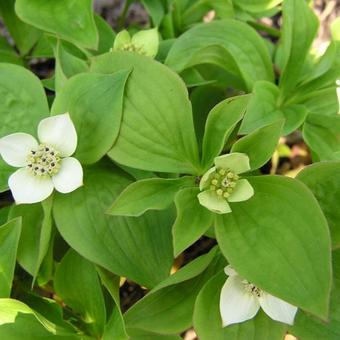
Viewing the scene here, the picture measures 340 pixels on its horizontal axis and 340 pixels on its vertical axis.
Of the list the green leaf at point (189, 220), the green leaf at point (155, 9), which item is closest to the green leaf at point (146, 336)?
the green leaf at point (189, 220)

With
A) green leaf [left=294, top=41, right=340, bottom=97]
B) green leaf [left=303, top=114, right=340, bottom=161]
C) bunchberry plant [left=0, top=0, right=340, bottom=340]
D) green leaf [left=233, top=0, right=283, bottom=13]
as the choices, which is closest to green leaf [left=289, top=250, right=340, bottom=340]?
bunchberry plant [left=0, top=0, right=340, bottom=340]

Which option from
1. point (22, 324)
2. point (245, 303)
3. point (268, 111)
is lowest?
point (22, 324)

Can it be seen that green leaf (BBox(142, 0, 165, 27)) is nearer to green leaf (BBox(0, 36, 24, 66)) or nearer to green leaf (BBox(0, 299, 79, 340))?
green leaf (BBox(0, 36, 24, 66))

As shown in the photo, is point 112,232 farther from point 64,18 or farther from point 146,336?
point 64,18

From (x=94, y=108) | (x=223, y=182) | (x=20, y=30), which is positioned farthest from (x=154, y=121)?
(x=20, y=30)

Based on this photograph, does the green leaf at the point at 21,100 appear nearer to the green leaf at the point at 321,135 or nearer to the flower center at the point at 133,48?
the flower center at the point at 133,48

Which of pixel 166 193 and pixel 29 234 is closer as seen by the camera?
pixel 166 193

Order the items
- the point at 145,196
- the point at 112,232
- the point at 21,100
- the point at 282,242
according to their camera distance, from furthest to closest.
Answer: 1. the point at 21,100
2. the point at 112,232
3. the point at 145,196
4. the point at 282,242
